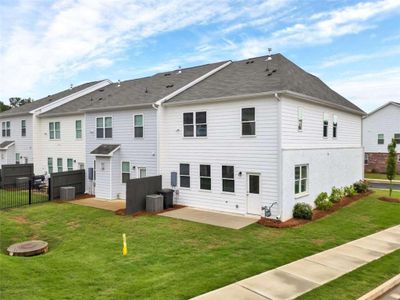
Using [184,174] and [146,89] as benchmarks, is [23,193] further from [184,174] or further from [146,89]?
[184,174]

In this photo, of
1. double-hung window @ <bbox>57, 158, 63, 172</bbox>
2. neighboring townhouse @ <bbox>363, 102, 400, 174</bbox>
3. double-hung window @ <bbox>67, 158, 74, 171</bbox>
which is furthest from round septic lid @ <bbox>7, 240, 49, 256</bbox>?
neighboring townhouse @ <bbox>363, 102, 400, 174</bbox>

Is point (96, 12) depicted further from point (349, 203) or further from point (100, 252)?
point (349, 203)

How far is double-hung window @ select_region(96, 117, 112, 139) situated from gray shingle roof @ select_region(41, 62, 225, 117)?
86cm

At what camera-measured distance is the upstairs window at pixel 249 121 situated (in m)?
15.0

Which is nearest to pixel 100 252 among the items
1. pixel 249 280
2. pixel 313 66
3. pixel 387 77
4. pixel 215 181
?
pixel 249 280

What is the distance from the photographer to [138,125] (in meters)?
19.3

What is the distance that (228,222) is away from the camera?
45.9 feet

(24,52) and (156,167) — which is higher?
(24,52)

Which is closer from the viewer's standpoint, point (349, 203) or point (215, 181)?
point (215, 181)

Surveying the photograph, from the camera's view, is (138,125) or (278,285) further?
(138,125)

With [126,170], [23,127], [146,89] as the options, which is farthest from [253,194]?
[23,127]

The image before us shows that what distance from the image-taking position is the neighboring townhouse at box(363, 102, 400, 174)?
38.0 meters

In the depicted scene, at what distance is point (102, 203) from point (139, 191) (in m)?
3.92

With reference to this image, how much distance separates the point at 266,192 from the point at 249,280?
7.19 m
